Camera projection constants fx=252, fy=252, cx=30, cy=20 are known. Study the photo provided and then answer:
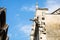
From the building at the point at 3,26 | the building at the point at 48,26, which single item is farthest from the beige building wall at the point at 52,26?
the building at the point at 3,26

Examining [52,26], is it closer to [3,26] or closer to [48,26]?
[48,26]

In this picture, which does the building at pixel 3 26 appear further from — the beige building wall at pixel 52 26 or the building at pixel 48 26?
the beige building wall at pixel 52 26

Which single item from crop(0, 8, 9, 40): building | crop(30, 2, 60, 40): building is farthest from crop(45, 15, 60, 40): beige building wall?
crop(0, 8, 9, 40): building

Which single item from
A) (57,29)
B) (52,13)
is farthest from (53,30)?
(52,13)

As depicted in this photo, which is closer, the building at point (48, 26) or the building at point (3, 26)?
the building at point (3, 26)

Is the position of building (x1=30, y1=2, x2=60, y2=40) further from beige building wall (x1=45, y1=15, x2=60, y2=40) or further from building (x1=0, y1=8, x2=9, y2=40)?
building (x1=0, y1=8, x2=9, y2=40)

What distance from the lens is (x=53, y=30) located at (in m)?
31.6

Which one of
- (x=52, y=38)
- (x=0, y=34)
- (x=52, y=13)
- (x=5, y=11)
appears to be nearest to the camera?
(x=0, y=34)

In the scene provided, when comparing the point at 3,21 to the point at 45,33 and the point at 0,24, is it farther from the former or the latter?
the point at 45,33

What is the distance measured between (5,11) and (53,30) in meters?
9.84

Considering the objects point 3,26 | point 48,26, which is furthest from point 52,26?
point 3,26

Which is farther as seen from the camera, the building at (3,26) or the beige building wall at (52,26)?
the beige building wall at (52,26)

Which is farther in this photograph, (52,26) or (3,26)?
(52,26)

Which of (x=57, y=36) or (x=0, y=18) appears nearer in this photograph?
(x=0, y=18)
